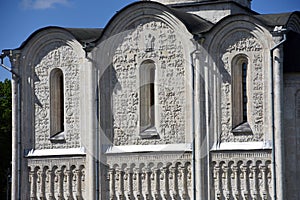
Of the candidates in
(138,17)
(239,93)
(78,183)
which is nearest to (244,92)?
(239,93)

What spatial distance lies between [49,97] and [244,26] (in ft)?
26.6

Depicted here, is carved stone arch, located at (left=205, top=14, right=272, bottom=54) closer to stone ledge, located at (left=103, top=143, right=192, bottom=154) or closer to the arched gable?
the arched gable

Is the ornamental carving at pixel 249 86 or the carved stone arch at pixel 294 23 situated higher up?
the carved stone arch at pixel 294 23

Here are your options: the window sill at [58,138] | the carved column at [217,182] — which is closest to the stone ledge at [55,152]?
the window sill at [58,138]

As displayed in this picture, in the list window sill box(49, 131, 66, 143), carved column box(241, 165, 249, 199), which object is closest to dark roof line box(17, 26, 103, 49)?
window sill box(49, 131, 66, 143)

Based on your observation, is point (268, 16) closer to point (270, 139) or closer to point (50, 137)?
point (270, 139)

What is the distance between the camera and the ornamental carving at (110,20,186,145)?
98.3ft

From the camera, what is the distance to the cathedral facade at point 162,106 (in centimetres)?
2808

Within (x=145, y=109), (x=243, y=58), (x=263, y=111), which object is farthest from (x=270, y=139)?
(x=145, y=109)

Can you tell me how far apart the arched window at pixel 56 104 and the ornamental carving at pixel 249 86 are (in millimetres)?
6648

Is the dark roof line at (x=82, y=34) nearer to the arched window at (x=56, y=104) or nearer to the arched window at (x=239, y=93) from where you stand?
the arched window at (x=56, y=104)

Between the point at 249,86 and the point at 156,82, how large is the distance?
11.4ft

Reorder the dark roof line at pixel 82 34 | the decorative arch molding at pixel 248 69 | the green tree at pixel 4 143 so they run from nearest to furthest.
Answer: the decorative arch molding at pixel 248 69, the dark roof line at pixel 82 34, the green tree at pixel 4 143

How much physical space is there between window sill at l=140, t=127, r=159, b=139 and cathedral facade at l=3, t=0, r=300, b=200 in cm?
4
